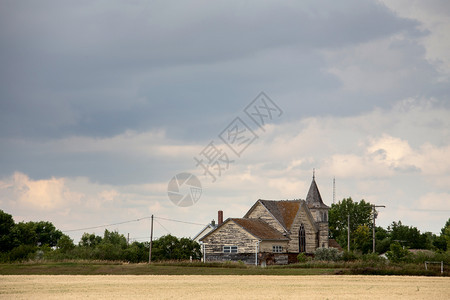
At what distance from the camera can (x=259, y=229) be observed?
245ft

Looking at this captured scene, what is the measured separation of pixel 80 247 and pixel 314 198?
3979 centimetres

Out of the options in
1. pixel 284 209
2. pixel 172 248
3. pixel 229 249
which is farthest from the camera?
pixel 284 209

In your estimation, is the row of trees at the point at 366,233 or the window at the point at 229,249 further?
the row of trees at the point at 366,233

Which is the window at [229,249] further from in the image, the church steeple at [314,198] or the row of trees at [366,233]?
the row of trees at [366,233]

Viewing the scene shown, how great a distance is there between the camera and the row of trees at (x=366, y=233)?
112m

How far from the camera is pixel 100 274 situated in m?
51.5

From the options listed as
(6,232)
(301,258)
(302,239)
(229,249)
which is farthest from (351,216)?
(6,232)

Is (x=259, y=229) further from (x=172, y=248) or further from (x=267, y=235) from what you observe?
(x=172, y=248)

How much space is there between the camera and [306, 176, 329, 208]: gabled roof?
97000 millimetres

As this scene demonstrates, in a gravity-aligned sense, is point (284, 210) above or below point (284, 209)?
below

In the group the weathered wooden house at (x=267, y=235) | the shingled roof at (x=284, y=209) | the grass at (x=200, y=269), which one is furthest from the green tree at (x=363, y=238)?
the grass at (x=200, y=269)

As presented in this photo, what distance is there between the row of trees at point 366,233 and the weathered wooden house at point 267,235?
1179 inches

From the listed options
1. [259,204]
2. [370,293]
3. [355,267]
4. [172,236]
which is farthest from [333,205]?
[370,293]

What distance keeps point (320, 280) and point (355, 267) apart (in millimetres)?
11957
